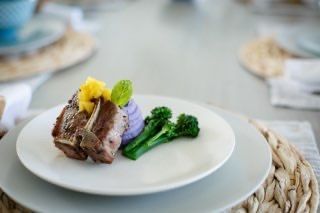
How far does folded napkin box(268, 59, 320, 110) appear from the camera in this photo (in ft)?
3.21

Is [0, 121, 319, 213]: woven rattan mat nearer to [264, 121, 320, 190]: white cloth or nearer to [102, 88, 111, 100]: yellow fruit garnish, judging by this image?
[264, 121, 320, 190]: white cloth

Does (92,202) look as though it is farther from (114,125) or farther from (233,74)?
(233,74)

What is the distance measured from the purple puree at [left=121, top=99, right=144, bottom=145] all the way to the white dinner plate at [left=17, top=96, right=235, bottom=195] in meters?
0.03

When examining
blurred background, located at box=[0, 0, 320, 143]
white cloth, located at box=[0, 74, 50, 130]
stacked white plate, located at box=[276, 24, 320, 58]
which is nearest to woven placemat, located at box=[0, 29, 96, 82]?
blurred background, located at box=[0, 0, 320, 143]

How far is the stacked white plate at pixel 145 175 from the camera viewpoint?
0.52 metres

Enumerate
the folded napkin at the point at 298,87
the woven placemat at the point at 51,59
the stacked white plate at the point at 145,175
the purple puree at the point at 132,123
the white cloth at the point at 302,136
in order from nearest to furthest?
the stacked white plate at the point at 145,175 → the purple puree at the point at 132,123 → the white cloth at the point at 302,136 → the folded napkin at the point at 298,87 → the woven placemat at the point at 51,59

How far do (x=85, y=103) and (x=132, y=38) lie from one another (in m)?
0.92

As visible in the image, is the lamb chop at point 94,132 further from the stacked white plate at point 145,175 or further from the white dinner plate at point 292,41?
the white dinner plate at point 292,41

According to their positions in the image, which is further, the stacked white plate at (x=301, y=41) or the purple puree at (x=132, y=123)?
the stacked white plate at (x=301, y=41)

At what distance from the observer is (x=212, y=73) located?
1194 mm

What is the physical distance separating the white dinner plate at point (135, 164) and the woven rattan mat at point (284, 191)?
0.06m

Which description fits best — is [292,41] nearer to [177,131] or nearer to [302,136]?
[302,136]

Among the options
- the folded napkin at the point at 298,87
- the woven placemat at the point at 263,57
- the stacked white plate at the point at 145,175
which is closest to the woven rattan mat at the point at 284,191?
the stacked white plate at the point at 145,175

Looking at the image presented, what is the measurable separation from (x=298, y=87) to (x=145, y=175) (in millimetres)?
586
